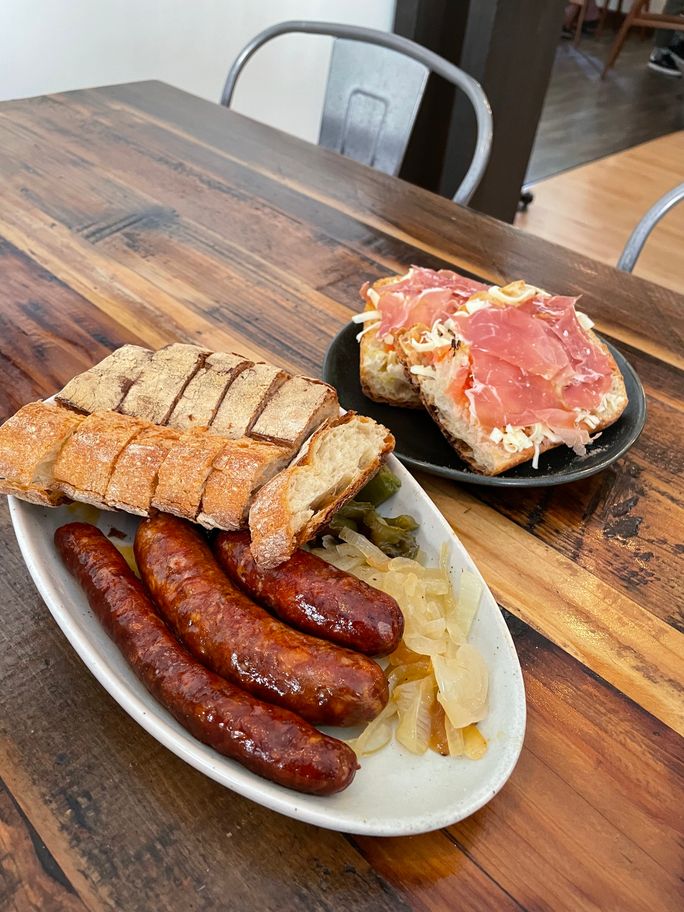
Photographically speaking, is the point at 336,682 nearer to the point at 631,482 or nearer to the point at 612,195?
the point at 631,482

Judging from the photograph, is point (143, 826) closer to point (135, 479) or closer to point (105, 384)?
point (135, 479)

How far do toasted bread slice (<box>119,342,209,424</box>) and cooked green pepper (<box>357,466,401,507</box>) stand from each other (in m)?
0.36

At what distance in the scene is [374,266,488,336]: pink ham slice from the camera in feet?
5.33

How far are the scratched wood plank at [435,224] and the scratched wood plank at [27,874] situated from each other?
1687 millimetres

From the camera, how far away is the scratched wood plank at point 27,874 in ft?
2.76

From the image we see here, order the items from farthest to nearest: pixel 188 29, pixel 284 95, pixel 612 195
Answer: pixel 612 195
pixel 284 95
pixel 188 29

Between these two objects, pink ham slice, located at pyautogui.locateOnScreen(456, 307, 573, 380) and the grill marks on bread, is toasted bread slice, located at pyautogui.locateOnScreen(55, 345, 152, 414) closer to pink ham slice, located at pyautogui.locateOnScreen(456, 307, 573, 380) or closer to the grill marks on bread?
the grill marks on bread

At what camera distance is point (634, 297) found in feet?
7.05

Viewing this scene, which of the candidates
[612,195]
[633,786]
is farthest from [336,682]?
[612,195]

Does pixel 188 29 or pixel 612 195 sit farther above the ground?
pixel 188 29

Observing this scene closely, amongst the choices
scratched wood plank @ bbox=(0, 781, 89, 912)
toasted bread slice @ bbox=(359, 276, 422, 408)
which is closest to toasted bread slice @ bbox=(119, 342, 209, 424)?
toasted bread slice @ bbox=(359, 276, 422, 408)

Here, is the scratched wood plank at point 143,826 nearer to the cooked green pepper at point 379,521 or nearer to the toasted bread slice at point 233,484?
the toasted bread slice at point 233,484

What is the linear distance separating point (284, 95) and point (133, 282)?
3508 millimetres

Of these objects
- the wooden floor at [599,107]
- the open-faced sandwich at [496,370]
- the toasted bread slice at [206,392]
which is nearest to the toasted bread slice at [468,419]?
the open-faced sandwich at [496,370]
